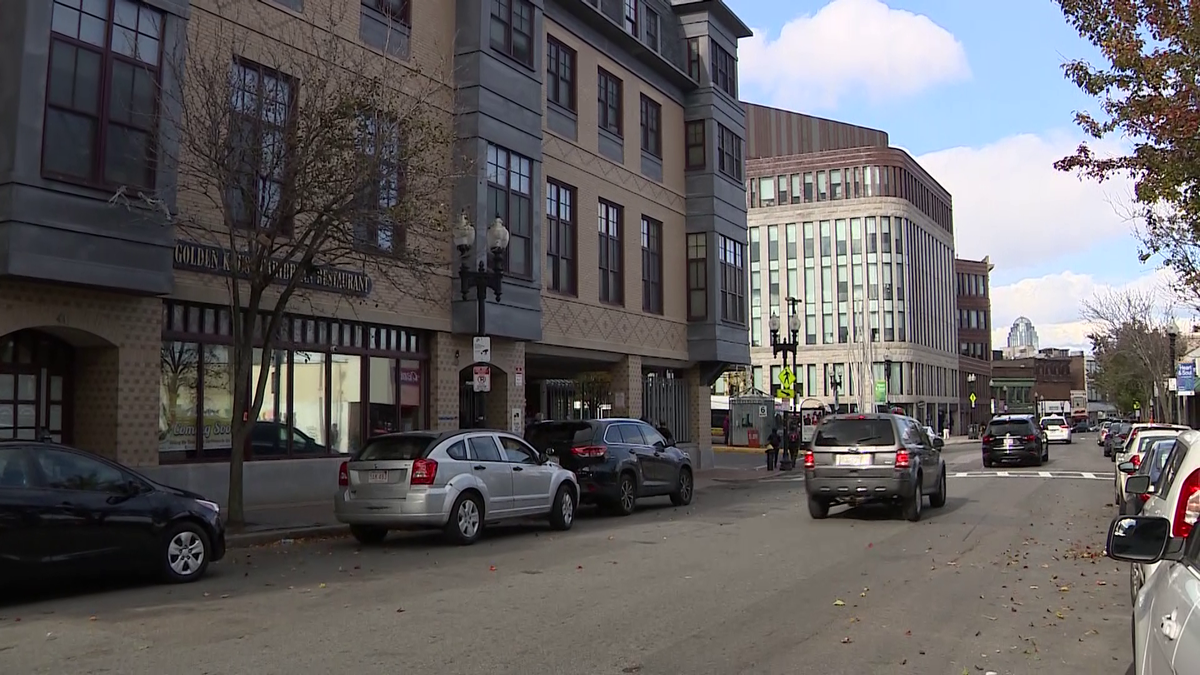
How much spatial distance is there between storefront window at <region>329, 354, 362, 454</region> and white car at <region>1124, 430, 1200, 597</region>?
15.7m

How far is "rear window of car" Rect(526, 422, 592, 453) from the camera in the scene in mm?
18375

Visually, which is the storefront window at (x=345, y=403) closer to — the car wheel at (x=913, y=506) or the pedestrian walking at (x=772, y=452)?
the car wheel at (x=913, y=506)

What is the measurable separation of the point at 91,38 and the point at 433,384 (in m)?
9.89

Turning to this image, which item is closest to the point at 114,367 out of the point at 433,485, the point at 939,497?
the point at 433,485

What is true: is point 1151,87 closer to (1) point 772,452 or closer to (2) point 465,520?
(2) point 465,520

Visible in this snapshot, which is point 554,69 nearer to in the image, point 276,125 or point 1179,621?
point 276,125

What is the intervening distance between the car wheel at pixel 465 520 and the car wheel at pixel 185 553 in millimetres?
3452

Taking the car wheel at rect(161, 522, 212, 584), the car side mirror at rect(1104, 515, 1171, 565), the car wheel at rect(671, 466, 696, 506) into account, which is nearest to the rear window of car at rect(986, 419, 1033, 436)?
the car wheel at rect(671, 466, 696, 506)

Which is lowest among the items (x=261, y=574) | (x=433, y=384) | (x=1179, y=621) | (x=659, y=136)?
(x=261, y=574)

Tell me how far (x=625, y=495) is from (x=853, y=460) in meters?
4.14

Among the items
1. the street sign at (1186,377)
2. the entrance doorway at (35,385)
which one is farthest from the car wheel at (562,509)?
the street sign at (1186,377)

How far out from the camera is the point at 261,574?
11.6 metres

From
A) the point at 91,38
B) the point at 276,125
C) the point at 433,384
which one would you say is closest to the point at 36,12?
the point at 91,38

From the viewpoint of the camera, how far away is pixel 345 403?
2073cm
